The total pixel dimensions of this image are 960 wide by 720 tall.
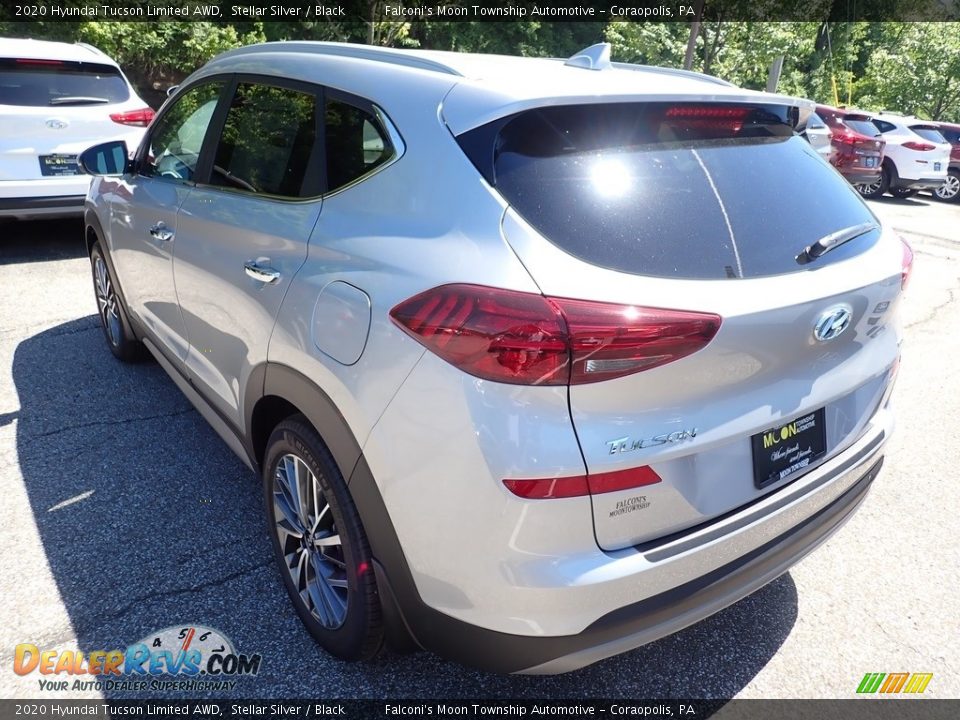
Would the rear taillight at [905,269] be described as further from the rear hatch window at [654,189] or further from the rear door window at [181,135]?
the rear door window at [181,135]

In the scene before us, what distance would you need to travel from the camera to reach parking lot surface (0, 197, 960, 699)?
7.50 feet

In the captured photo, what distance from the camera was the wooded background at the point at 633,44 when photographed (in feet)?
46.2

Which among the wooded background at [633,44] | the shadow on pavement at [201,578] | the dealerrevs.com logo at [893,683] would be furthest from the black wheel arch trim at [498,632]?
the wooded background at [633,44]

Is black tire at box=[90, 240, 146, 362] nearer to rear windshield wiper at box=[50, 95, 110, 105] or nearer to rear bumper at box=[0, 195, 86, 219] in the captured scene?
rear bumper at box=[0, 195, 86, 219]

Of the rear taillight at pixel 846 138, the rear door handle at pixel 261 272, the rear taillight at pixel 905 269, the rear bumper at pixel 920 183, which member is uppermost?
the rear taillight at pixel 905 269

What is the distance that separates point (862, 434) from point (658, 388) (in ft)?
3.22

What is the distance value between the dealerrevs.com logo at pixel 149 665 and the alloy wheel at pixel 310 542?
28cm

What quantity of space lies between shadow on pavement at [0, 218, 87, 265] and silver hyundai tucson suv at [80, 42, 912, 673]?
535 centimetres

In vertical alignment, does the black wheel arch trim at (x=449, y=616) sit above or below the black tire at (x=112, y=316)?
above

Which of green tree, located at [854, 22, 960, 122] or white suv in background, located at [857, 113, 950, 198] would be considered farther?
green tree, located at [854, 22, 960, 122]

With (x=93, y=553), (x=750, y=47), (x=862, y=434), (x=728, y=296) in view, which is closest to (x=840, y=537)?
(x=862, y=434)

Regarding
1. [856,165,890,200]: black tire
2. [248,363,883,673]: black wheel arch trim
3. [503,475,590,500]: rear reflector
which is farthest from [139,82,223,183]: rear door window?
[856,165,890,200]: black tire

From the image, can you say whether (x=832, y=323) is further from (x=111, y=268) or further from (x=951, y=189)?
(x=951, y=189)

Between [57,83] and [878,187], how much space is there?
14890 millimetres
